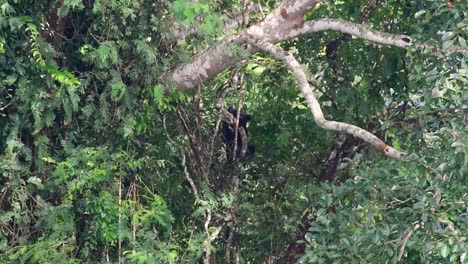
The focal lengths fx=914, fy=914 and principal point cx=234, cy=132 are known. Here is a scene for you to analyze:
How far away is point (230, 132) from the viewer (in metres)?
6.41

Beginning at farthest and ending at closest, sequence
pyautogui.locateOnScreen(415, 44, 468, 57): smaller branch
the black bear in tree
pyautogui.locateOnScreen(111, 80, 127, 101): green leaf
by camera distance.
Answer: the black bear in tree, pyautogui.locateOnScreen(111, 80, 127, 101): green leaf, pyautogui.locateOnScreen(415, 44, 468, 57): smaller branch

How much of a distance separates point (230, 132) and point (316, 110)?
164 cm

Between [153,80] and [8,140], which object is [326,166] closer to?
[153,80]

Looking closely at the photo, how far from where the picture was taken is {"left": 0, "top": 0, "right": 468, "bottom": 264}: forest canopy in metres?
4.55

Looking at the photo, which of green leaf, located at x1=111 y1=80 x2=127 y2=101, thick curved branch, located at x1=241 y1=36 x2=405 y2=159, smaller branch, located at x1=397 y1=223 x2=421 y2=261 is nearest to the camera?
smaller branch, located at x1=397 y1=223 x2=421 y2=261

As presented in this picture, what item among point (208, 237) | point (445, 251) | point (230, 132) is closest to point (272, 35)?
point (230, 132)

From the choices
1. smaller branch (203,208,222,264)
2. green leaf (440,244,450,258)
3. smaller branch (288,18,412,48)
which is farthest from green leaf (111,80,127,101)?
→ green leaf (440,244,450,258)

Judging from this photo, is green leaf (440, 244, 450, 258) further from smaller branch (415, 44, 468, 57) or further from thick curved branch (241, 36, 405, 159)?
smaller branch (415, 44, 468, 57)

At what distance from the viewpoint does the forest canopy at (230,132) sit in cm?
455

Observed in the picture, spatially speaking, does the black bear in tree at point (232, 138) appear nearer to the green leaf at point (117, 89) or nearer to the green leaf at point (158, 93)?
the green leaf at point (158, 93)

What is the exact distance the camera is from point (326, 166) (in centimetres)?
651

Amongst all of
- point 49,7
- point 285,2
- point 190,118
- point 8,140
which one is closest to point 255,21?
point 285,2

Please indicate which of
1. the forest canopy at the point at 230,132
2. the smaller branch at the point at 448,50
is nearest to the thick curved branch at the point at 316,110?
the forest canopy at the point at 230,132

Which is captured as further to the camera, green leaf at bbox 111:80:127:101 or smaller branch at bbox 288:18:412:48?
green leaf at bbox 111:80:127:101
